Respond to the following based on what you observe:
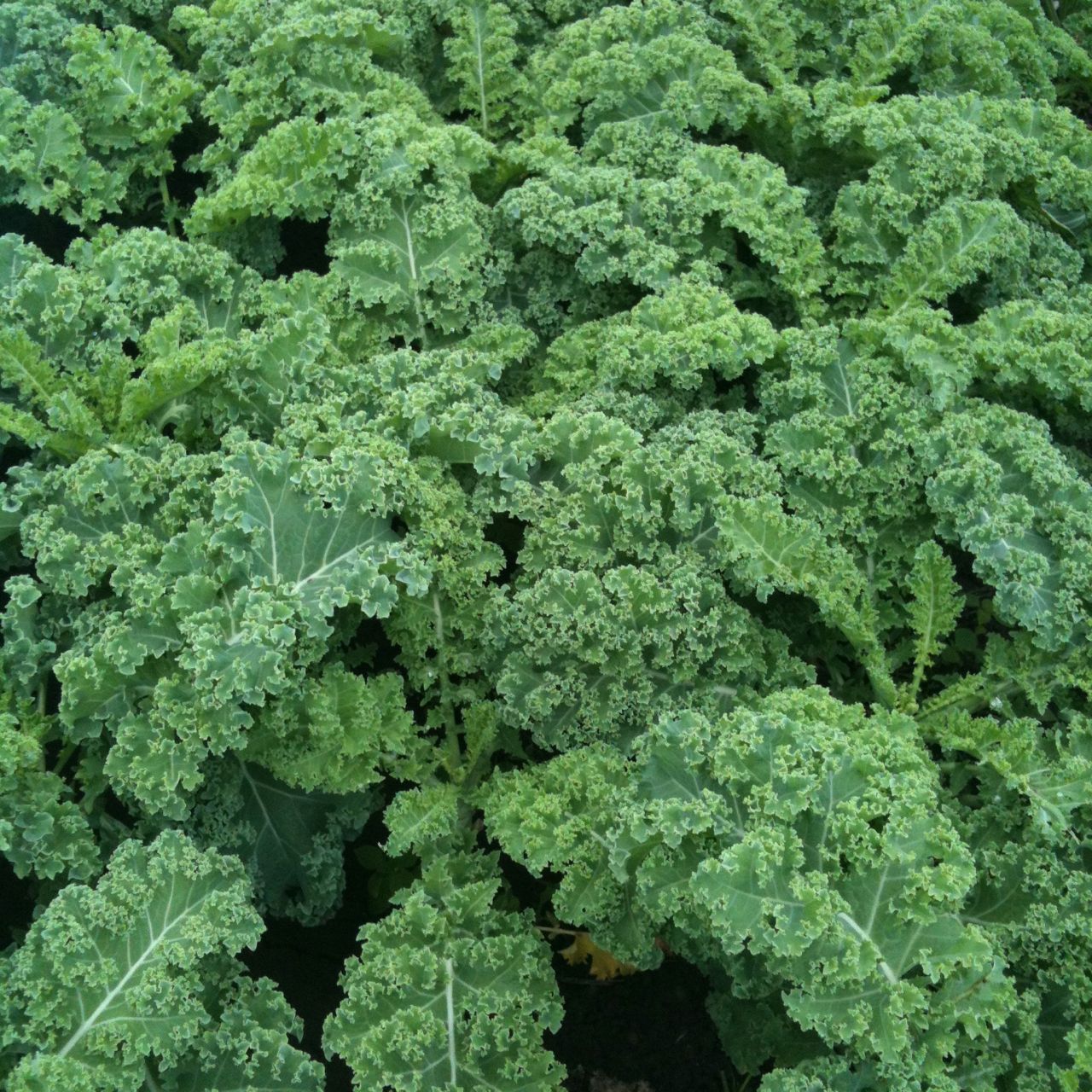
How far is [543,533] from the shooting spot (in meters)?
4.31

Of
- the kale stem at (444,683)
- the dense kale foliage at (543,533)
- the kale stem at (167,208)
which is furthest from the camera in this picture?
the kale stem at (167,208)

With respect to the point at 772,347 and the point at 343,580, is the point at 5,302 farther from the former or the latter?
the point at 772,347

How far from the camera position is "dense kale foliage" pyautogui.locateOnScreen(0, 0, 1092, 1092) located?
3.50m

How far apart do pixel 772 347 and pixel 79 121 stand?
3.47 metres

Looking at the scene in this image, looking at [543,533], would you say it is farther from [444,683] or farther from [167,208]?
[167,208]

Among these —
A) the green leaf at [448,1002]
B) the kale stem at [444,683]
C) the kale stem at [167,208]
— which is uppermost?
the kale stem at [167,208]

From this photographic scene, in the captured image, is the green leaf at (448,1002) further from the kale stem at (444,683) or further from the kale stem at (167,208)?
the kale stem at (167,208)

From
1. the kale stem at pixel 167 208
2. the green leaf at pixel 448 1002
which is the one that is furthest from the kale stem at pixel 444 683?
the kale stem at pixel 167 208

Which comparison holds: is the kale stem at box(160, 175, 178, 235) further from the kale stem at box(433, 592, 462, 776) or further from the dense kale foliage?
the kale stem at box(433, 592, 462, 776)

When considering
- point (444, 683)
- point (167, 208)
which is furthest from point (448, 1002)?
point (167, 208)

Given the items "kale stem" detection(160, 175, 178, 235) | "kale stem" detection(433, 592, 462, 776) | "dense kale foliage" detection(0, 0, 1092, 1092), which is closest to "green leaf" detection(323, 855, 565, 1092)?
"dense kale foliage" detection(0, 0, 1092, 1092)

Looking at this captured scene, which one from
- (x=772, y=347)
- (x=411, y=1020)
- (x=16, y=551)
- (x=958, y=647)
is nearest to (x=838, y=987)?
(x=411, y=1020)

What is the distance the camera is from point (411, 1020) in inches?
141

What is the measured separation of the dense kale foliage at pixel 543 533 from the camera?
3.50 m
